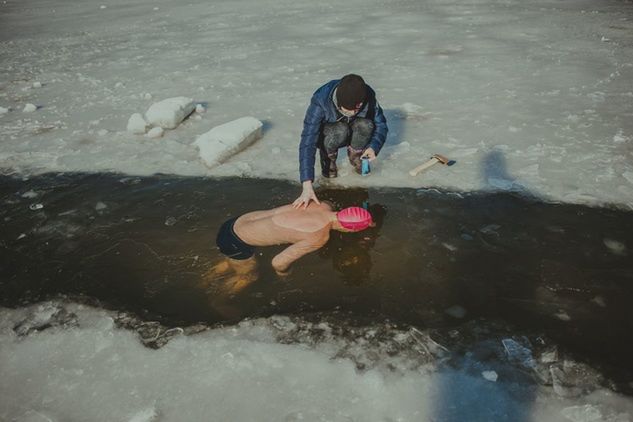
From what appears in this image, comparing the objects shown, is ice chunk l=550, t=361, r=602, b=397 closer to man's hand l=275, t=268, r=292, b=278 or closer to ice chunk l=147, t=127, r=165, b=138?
man's hand l=275, t=268, r=292, b=278

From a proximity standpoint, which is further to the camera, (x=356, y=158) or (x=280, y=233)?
(x=356, y=158)

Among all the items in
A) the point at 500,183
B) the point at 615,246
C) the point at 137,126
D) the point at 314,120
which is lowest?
the point at 615,246

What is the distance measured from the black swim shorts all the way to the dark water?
135 millimetres

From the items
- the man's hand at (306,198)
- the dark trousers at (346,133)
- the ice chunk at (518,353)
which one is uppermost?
the dark trousers at (346,133)

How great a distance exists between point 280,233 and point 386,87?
4.05m

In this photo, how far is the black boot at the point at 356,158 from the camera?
3881 millimetres

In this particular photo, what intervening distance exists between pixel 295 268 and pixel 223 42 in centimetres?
845

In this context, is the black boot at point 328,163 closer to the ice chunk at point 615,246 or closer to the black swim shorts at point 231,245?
the black swim shorts at point 231,245

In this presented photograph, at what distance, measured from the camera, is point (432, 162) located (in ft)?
12.9

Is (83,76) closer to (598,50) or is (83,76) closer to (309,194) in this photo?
(309,194)

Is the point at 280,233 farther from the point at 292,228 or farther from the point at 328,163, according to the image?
the point at 328,163

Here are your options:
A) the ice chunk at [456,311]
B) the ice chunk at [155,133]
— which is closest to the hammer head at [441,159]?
the ice chunk at [456,311]

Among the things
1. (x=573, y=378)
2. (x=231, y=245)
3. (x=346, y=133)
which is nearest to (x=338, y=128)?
(x=346, y=133)

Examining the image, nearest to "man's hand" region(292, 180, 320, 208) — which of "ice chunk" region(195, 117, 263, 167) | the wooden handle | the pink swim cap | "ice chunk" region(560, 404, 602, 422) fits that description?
the pink swim cap
